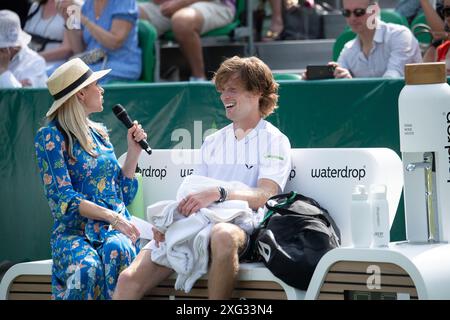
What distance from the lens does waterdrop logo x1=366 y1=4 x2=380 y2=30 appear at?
807cm

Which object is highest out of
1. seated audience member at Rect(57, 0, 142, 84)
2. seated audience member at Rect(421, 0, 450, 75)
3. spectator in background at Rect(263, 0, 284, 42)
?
spectator in background at Rect(263, 0, 284, 42)

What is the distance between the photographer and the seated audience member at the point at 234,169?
568 cm

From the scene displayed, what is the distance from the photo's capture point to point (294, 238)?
5.68m

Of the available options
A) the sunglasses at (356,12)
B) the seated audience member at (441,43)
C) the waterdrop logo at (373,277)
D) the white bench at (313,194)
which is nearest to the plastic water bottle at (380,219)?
the waterdrop logo at (373,277)

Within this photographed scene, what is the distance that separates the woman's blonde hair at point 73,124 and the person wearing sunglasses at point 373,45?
239 centimetres

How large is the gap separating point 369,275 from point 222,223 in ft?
2.63

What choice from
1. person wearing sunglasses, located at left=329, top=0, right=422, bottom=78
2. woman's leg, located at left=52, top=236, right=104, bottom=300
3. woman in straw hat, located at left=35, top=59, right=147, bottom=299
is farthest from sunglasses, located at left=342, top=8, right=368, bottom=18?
woman's leg, located at left=52, top=236, right=104, bottom=300

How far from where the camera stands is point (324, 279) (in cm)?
550

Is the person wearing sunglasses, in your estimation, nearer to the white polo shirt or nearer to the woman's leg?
the white polo shirt

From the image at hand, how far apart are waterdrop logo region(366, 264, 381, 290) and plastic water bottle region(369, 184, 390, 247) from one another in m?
0.15

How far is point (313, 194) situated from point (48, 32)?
191 inches

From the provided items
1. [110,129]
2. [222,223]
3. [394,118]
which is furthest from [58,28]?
[222,223]

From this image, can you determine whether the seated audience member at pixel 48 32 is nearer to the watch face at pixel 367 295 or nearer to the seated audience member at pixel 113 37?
the seated audience member at pixel 113 37
